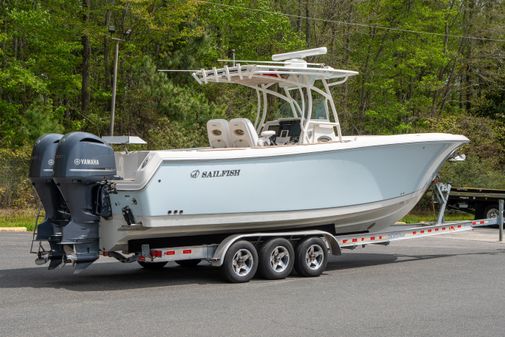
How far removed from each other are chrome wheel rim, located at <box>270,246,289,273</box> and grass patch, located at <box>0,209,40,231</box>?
11.8 metres

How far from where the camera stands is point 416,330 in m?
8.61

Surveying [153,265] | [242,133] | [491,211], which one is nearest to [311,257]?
[242,133]

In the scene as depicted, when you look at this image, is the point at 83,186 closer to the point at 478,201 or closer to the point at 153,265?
the point at 153,265

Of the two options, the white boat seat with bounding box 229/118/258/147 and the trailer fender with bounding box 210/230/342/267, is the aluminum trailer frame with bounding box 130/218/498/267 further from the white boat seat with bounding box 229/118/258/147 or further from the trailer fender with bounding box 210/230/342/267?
the white boat seat with bounding box 229/118/258/147

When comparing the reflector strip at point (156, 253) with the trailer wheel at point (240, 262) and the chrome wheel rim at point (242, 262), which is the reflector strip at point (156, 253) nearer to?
the trailer wheel at point (240, 262)

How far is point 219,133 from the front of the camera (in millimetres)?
13305

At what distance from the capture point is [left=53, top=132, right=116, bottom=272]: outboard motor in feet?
36.4

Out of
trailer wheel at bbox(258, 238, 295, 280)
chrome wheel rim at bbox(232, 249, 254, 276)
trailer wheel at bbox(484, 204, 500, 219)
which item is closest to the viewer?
chrome wheel rim at bbox(232, 249, 254, 276)

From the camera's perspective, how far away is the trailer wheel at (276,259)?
1213 centimetres

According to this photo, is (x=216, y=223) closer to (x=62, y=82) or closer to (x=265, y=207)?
(x=265, y=207)

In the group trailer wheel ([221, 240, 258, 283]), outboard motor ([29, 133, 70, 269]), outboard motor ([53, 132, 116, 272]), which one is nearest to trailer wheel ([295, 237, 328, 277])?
trailer wheel ([221, 240, 258, 283])

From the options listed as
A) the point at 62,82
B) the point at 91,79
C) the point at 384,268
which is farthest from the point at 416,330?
the point at 91,79

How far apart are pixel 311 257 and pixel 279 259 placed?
66cm

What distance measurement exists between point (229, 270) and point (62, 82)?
29970 millimetres
